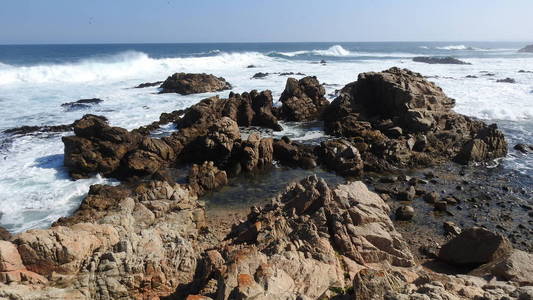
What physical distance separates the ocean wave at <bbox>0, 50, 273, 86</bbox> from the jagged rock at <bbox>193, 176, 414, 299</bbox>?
167ft

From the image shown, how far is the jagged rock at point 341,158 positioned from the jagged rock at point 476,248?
8.15 metres

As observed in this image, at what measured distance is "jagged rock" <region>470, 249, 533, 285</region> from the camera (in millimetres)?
8453

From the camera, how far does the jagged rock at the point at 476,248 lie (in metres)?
10.8

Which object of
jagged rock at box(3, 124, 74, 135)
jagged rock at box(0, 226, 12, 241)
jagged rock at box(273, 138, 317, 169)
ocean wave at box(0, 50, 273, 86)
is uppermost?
ocean wave at box(0, 50, 273, 86)

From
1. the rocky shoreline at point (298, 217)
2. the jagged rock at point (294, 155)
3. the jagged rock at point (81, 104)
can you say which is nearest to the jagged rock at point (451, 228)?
the rocky shoreline at point (298, 217)

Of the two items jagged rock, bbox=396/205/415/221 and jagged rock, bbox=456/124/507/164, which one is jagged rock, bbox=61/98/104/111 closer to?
jagged rock, bbox=396/205/415/221

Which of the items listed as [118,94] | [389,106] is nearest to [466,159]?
[389,106]

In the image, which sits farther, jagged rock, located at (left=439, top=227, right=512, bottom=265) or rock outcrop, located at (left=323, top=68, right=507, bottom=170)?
rock outcrop, located at (left=323, top=68, right=507, bottom=170)

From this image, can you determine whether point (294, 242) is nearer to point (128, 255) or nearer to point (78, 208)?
point (128, 255)

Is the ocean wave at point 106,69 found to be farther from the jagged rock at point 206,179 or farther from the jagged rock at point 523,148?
the jagged rock at point 523,148

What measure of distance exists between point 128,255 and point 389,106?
2340 centimetres

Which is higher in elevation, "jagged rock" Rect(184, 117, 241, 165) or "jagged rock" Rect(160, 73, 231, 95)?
"jagged rock" Rect(160, 73, 231, 95)

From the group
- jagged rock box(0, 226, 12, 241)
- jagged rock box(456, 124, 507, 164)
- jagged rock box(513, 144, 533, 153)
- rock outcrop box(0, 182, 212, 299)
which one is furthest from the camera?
jagged rock box(513, 144, 533, 153)

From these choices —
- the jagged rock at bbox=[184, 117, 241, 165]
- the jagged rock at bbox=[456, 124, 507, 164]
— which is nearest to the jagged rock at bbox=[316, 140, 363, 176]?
the jagged rock at bbox=[184, 117, 241, 165]
